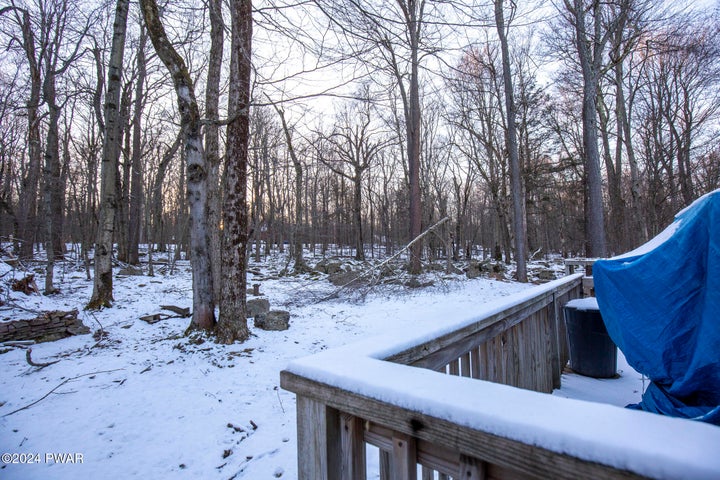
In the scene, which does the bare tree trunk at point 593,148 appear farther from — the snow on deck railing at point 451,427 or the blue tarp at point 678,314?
the snow on deck railing at point 451,427

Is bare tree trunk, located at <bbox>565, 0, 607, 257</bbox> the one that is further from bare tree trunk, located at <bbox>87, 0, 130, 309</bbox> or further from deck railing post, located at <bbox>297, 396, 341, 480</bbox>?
bare tree trunk, located at <bbox>87, 0, 130, 309</bbox>

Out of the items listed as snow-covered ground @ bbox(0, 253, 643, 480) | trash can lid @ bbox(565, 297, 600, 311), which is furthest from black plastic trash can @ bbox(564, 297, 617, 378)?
snow-covered ground @ bbox(0, 253, 643, 480)

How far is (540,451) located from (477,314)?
122 centimetres

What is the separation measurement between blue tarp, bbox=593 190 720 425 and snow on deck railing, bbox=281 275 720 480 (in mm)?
1261

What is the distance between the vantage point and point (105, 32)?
33.6 ft

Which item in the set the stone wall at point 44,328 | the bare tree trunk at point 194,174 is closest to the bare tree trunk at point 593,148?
the bare tree trunk at point 194,174

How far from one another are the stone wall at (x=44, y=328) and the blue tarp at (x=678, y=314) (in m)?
7.94

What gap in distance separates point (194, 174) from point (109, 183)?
131 inches

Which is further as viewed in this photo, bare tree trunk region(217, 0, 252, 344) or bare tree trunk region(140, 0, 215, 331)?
bare tree trunk region(217, 0, 252, 344)

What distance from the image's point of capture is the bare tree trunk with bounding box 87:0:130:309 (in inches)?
296

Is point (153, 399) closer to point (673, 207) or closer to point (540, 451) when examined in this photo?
point (540, 451)

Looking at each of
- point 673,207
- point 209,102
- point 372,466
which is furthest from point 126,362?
point 673,207

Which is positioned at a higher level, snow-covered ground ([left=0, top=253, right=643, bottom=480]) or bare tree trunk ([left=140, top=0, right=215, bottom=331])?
bare tree trunk ([left=140, top=0, right=215, bottom=331])

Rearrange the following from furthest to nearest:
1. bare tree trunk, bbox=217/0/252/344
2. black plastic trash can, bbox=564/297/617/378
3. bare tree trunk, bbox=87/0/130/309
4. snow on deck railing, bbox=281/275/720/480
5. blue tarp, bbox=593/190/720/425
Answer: bare tree trunk, bbox=87/0/130/309 → bare tree trunk, bbox=217/0/252/344 → black plastic trash can, bbox=564/297/617/378 → blue tarp, bbox=593/190/720/425 → snow on deck railing, bbox=281/275/720/480
